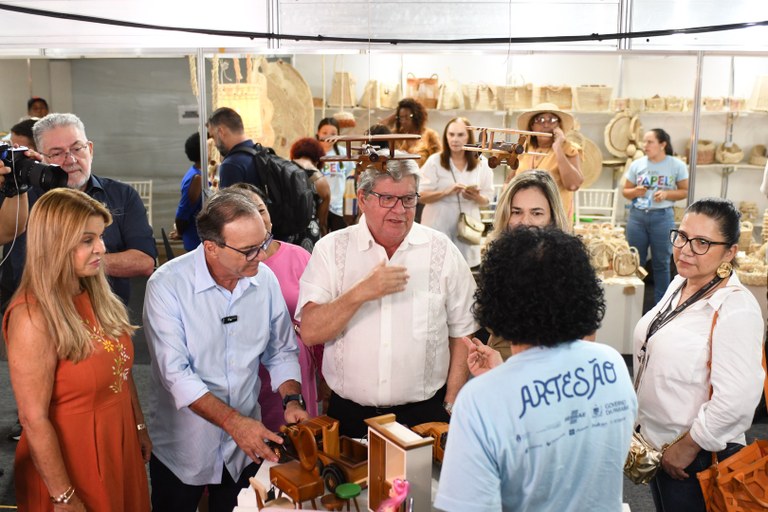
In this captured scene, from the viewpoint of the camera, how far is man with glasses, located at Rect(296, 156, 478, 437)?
8.13 feet

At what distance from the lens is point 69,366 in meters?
2.20

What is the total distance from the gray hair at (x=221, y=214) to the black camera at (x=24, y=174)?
2.32 feet

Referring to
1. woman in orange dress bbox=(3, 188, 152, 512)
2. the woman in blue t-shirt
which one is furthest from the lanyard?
the woman in blue t-shirt

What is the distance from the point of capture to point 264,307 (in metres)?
2.58

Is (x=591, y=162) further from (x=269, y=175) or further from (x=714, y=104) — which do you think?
(x=269, y=175)

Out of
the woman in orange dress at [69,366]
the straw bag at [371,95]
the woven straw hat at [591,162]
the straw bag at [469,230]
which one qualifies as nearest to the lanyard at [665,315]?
the woman in orange dress at [69,366]

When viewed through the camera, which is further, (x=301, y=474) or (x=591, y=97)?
(x=591, y=97)

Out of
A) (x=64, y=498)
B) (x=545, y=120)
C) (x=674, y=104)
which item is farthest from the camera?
(x=674, y=104)

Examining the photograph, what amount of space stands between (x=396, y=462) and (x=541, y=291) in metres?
0.68

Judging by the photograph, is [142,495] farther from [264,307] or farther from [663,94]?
[663,94]

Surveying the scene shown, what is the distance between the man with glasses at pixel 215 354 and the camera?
238 centimetres

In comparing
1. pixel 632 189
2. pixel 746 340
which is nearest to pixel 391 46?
pixel 632 189

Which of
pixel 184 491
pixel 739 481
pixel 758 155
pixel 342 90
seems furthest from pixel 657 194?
pixel 184 491

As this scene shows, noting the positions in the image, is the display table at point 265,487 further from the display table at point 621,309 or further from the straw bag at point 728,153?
the straw bag at point 728,153
